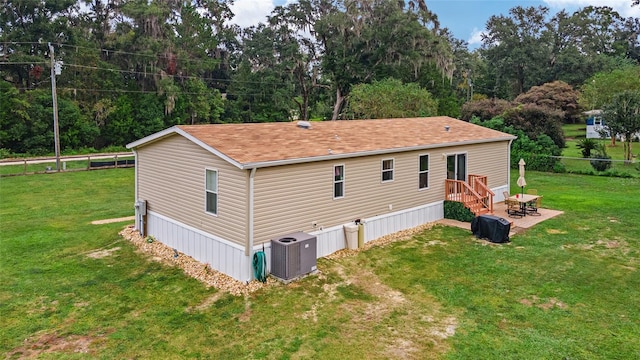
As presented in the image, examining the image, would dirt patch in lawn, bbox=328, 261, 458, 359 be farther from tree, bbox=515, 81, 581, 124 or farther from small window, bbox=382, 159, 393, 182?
tree, bbox=515, 81, 581, 124

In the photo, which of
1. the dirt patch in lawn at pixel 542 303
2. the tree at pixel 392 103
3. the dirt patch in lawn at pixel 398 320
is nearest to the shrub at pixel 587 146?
the tree at pixel 392 103

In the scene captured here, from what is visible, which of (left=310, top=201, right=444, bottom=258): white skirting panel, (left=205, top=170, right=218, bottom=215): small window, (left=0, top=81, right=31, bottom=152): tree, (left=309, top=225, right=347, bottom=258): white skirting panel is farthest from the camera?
(left=0, top=81, right=31, bottom=152): tree

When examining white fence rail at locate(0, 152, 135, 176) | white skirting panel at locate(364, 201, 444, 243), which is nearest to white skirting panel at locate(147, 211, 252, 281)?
white skirting panel at locate(364, 201, 444, 243)

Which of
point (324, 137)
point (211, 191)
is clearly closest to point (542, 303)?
point (324, 137)

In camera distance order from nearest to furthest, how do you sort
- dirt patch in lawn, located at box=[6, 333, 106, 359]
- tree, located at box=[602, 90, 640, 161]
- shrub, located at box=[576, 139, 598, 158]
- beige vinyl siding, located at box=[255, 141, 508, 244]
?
dirt patch in lawn, located at box=[6, 333, 106, 359], beige vinyl siding, located at box=[255, 141, 508, 244], tree, located at box=[602, 90, 640, 161], shrub, located at box=[576, 139, 598, 158]

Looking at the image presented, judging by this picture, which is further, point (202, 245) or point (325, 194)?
point (325, 194)

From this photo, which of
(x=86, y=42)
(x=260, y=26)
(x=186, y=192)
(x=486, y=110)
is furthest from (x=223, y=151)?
(x=260, y=26)

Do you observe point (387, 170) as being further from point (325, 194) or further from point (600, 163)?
point (600, 163)
